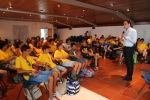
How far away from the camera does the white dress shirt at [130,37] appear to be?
9.58 feet

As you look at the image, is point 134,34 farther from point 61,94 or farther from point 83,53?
point 61,94

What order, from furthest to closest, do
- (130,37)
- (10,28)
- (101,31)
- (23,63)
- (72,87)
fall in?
(10,28) < (101,31) < (130,37) < (72,87) < (23,63)

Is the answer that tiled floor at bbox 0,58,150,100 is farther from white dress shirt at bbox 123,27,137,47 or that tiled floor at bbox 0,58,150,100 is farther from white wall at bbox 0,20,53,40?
white wall at bbox 0,20,53,40

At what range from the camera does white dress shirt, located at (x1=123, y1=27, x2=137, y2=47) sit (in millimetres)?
2920

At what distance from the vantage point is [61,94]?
2404 millimetres

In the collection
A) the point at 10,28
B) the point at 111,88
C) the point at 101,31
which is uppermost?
the point at 10,28

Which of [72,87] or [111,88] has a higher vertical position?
[72,87]

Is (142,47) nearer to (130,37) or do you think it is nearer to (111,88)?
(130,37)

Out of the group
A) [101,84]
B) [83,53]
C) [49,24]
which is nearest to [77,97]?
[101,84]

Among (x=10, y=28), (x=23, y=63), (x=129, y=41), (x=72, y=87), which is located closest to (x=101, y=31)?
(x=129, y=41)

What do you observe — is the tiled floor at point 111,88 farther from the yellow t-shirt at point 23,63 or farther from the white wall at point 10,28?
the white wall at point 10,28

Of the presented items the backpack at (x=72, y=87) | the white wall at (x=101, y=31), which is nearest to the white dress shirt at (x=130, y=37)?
the backpack at (x=72, y=87)

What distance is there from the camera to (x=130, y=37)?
2945mm

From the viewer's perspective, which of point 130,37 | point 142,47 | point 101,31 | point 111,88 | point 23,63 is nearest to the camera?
point 23,63
